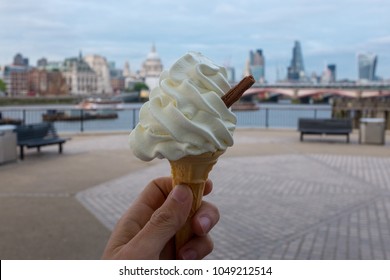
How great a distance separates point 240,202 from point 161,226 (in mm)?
5507

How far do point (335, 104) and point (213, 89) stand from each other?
39.8 m

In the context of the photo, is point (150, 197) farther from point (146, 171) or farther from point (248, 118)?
point (248, 118)

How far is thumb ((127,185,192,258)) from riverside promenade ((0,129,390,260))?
122 inches

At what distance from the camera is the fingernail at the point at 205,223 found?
7.61 feet

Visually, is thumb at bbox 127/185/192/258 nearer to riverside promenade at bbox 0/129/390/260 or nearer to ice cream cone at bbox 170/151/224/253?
ice cream cone at bbox 170/151/224/253

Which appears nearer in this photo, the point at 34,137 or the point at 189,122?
the point at 189,122

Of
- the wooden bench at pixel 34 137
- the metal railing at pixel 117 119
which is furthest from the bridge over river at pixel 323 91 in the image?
the wooden bench at pixel 34 137

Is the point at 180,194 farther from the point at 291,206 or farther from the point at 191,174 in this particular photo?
the point at 291,206

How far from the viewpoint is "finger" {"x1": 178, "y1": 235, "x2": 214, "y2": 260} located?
2355 millimetres

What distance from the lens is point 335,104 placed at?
39844 millimetres

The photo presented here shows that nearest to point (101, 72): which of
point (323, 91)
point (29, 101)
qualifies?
point (29, 101)

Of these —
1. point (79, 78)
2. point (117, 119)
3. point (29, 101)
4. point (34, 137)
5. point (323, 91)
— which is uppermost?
point (79, 78)

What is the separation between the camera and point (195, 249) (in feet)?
7.77

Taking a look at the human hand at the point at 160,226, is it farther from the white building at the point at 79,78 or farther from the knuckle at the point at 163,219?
the white building at the point at 79,78
